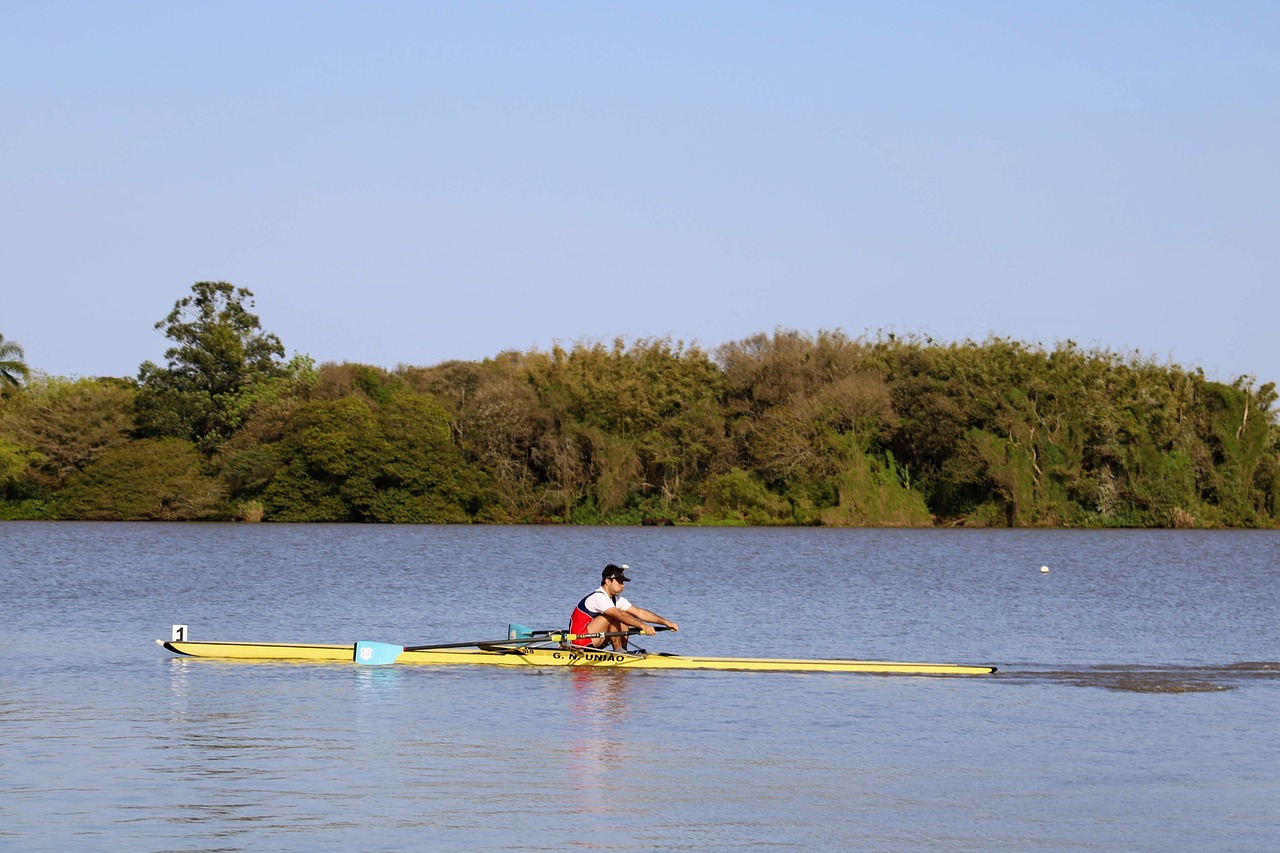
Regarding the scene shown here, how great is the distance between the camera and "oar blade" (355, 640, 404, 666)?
19.6m

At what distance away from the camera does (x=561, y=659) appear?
19906mm

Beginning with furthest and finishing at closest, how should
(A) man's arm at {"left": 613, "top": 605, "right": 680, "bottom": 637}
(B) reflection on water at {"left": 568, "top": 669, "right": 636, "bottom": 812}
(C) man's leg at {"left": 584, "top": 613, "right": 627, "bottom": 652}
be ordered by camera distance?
1. (C) man's leg at {"left": 584, "top": 613, "right": 627, "bottom": 652}
2. (A) man's arm at {"left": 613, "top": 605, "right": 680, "bottom": 637}
3. (B) reflection on water at {"left": 568, "top": 669, "right": 636, "bottom": 812}

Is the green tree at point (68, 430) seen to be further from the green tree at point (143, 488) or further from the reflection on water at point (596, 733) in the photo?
the reflection on water at point (596, 733)

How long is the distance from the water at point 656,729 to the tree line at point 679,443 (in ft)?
126

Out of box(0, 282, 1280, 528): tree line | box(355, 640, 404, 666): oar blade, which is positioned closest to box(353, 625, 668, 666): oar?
box(355, 640, 404, 666): oar blade

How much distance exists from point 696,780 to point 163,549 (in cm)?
4182

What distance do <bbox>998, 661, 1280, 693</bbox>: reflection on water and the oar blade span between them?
7812mm

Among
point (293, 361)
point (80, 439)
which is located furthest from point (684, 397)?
point (80, 439)

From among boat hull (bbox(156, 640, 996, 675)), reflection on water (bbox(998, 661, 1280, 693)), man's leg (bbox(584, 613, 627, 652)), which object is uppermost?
man's leg (bbox(584, 613, 627, 652))

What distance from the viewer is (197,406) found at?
7838cm

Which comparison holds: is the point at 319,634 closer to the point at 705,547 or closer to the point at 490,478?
the point at 705,547

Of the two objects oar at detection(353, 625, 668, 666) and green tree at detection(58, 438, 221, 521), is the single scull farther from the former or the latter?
green tree at detection(58, 438, 221, 521)

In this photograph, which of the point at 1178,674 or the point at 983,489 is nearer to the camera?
the point at 1178,674

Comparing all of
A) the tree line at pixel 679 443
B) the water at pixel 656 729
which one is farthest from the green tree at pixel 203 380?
the water at pixel 656 729
